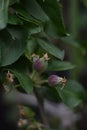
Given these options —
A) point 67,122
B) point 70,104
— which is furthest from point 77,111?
point 70,104

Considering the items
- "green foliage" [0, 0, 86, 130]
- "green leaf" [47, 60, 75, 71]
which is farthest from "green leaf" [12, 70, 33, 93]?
"green leaf" [47, 60, 75, 71]

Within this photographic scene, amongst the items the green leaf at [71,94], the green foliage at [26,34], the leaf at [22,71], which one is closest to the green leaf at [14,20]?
the green foliage at [26,34]

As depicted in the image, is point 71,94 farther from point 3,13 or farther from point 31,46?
point 3,13

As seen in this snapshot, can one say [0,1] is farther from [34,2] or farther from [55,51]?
[55,51]

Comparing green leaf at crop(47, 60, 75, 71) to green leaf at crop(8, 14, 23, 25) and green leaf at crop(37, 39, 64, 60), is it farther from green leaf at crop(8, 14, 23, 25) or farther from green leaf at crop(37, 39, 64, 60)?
green leaf at crop(8, 14, 23, 25)

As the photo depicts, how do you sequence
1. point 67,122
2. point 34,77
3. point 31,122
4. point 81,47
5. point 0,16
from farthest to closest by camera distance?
point 67,122
point 81,47
point 31,122
point 34,77
point 0,16

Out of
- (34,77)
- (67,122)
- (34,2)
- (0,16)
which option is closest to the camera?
(0,16)

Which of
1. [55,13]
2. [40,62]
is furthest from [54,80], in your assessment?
[55,13]
